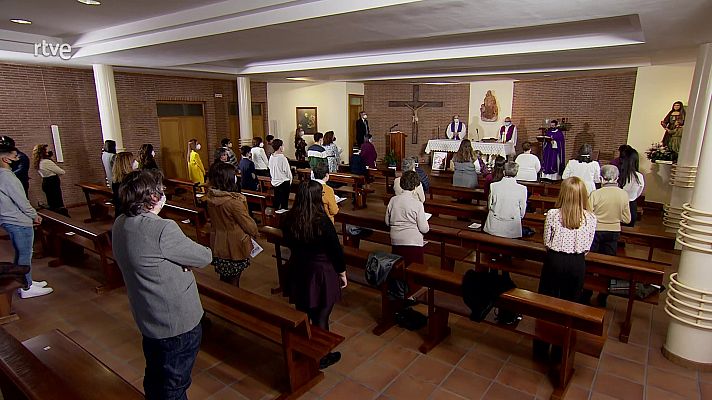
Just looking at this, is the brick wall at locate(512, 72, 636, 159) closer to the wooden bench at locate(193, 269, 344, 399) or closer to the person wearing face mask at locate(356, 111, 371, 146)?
the person wearing face mask at locate(356, 111, 371, 146)

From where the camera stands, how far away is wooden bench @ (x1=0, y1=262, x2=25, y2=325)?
4.14m

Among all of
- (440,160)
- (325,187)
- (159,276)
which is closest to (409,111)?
(440,160)

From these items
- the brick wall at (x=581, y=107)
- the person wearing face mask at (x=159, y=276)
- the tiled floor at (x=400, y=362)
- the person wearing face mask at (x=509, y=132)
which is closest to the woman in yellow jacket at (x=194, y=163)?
the tiled floor at (x=400, y=362)

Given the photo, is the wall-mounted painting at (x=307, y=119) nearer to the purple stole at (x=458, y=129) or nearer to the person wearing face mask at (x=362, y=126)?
the person wearing face mask at (x=362, y=126)

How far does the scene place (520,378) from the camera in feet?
11.4

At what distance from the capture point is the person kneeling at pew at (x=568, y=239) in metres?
3.27

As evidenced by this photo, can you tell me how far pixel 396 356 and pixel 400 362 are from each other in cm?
10

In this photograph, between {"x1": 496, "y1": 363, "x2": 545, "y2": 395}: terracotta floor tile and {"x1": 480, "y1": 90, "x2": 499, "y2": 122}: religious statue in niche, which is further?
{"x1": 480, "y1": 90, "x2": 499, "y2": 122}: religious statue in niche

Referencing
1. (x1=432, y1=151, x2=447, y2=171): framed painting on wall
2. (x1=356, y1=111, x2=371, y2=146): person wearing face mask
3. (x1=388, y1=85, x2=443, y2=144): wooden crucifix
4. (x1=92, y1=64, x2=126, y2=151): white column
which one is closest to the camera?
(x1=92, y1=64, x2=126, y2=151): white column

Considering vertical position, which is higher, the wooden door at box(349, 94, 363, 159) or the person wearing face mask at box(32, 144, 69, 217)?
the wooden door at box(349, 94, 363, 159)

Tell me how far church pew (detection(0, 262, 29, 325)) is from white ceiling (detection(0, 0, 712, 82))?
3122mm

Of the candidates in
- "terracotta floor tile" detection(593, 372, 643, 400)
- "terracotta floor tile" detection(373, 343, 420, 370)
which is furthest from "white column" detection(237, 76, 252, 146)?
"terracotta floor tile" detection(593, 372, 643, 400)

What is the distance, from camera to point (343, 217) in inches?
230

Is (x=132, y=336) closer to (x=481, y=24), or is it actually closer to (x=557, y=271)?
(x=557, y=271)
